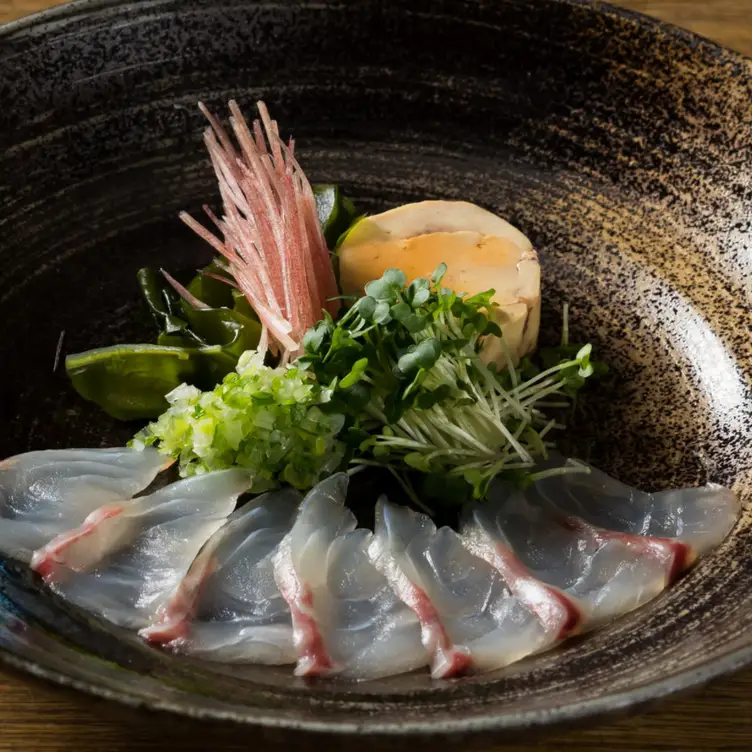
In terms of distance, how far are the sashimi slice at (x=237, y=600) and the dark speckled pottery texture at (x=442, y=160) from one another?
23.4 inches

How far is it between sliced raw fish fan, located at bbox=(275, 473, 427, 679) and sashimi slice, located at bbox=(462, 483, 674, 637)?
24cm

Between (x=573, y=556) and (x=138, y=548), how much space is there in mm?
932

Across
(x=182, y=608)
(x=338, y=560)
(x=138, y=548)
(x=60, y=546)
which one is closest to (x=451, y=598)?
(x=338, y=560)

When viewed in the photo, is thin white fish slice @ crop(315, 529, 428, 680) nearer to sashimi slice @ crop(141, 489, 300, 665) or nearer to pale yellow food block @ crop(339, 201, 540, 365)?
sashimi slice @ crop(141, 489, 300, 665)

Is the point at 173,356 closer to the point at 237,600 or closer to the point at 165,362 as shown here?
the point at 165,362

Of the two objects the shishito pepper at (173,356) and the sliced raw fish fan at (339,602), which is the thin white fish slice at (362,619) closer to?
the sliced raw fish fan at (339,602)

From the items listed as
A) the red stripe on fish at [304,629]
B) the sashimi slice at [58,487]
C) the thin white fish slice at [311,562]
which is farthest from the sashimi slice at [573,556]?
the sashimi slice at [58,487]

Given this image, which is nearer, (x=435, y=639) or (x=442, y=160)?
(x=435, y=639)

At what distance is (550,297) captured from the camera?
272cm

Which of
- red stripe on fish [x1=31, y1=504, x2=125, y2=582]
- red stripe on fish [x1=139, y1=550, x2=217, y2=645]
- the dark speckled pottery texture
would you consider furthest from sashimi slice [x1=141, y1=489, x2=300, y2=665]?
the dark speckled pottery texture

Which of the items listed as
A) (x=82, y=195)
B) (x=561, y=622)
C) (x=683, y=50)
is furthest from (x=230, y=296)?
(x=683, y=50)

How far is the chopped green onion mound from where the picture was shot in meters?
2.04

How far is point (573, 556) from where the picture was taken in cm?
196

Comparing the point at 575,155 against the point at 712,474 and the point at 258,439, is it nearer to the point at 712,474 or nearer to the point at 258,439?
the point at 712,474
